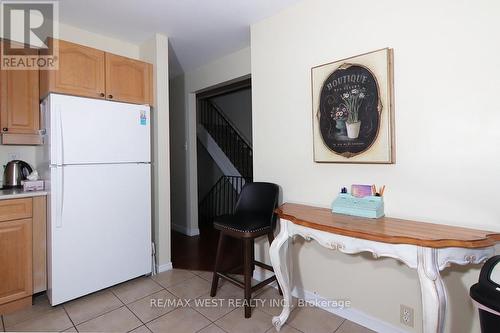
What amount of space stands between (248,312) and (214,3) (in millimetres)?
2472

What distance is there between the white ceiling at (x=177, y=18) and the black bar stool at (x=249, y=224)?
1544mm

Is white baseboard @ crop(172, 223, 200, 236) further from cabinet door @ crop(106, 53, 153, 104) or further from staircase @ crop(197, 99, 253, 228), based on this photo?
cabinet door @ crop(106, 53, 153, 104)

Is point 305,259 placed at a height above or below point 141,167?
below

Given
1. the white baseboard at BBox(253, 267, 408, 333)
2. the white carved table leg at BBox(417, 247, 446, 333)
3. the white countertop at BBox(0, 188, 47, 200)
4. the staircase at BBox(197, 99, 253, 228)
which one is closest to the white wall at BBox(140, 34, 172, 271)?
the white countertop at BBox(0, 188, 47, 200)

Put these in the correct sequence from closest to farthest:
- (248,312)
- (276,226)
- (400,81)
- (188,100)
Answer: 1. (400,81)
2. (248,312)
3. (276,226)
4. (188,100)

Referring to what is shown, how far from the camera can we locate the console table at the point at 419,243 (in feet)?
3.94

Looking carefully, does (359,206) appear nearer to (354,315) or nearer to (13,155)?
(354,315)

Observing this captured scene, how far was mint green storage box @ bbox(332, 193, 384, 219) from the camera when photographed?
5.58 ft

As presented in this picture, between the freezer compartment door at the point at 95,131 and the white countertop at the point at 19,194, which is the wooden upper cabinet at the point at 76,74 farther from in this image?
the white countertop at the point at 19,194

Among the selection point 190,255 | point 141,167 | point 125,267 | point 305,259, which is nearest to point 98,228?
point 125,267

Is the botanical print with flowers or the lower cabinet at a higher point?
the botanical print with flowers

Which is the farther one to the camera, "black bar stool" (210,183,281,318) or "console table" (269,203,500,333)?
"black bar stool" (210,183,281,318)

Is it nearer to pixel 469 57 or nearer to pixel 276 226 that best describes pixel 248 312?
pixel 276 226

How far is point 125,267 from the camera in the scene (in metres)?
2.47
